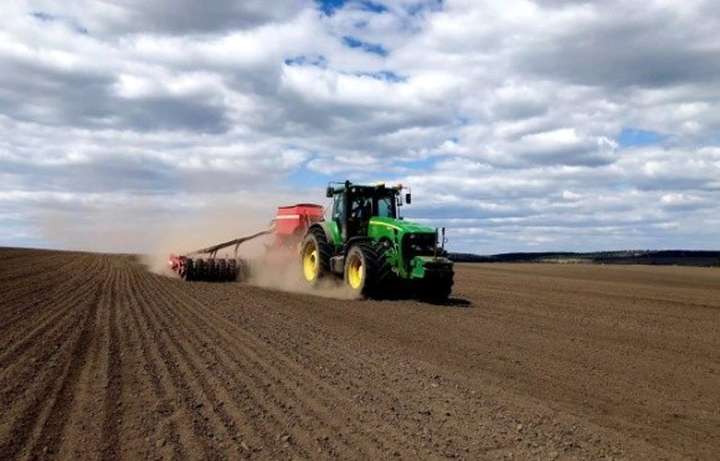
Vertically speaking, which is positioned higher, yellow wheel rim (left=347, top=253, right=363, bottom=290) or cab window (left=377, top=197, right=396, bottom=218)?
cab window (left=377, top=197, right=396, bottom=218)

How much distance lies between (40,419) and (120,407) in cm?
70

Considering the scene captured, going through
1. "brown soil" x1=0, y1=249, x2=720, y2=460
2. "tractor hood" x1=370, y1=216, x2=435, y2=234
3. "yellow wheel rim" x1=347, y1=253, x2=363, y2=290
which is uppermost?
"tractor hood" x1=370, y1=216, x2=435, y2=234

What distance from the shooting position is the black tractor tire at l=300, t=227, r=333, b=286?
730 inches

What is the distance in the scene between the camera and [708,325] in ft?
44.2

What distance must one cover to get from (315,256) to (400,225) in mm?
3661

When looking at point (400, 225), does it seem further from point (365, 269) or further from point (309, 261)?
point (309, 261)

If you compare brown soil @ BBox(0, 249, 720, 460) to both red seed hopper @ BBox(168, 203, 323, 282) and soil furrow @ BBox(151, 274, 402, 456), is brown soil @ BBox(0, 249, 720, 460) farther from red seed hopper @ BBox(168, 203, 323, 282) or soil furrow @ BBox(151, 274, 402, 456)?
red seed hopper @ BBox(168, 203, 323, 282)

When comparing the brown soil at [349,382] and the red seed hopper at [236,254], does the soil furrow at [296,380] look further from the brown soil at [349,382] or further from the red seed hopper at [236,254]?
the red seed hopper at [236,254]

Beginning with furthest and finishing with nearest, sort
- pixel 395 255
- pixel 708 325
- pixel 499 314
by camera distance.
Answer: pixel 395 255
pixel 499 314
pixel 708 325

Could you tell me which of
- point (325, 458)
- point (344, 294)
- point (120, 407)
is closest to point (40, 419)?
point (120, 407)

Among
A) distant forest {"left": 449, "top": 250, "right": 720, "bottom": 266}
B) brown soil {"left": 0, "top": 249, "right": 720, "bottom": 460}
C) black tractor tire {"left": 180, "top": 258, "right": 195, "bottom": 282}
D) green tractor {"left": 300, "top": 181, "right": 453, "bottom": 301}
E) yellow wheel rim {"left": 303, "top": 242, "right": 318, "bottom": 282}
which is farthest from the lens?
distant forest {"left": 449, "top": 250, "right": 720, "bottom": 266}

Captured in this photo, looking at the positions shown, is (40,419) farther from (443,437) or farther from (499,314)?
(499,314)

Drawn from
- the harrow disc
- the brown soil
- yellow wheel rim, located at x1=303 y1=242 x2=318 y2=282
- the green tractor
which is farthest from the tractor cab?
the harrow disc

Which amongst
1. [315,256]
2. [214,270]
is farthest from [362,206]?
[214,270]
